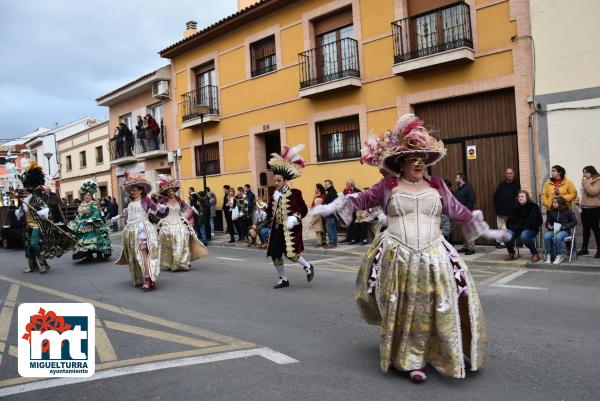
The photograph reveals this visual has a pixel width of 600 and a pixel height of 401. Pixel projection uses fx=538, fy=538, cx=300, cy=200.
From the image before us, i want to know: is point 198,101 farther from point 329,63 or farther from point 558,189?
point 558,189

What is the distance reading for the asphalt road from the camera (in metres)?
4.00

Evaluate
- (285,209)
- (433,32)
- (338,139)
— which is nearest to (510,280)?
(285,209)

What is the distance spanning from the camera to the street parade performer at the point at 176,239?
10688 millimetres

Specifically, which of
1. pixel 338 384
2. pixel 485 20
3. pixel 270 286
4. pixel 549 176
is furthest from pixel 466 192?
pixel 338 384

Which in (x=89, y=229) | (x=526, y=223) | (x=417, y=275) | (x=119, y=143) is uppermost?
(x=119, y=143)

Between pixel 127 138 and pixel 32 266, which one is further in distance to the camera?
pixel 127 138

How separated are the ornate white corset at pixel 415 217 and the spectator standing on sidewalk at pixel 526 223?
20.3 ft

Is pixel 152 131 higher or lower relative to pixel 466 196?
higher

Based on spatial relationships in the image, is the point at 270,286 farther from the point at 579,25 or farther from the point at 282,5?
the point at 282,5

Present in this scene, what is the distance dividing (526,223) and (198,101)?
569 inches

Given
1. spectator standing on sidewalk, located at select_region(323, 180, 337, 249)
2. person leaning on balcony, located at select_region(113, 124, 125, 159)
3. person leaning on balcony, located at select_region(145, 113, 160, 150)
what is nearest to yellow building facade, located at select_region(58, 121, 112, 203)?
person leaning on balcony, located at select_region(113, 124, 125, 159)

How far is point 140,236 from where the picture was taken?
8.80 m

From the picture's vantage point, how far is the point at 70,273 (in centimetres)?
1109

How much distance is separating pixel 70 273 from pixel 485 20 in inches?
418
